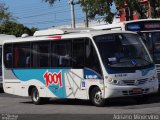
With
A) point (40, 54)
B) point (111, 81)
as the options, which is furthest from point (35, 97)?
point (111, 81)

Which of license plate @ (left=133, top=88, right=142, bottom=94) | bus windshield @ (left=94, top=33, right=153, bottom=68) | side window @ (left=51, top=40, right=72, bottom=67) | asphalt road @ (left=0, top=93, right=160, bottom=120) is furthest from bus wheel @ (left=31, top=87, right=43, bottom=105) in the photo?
license plate @ (left=133, top=88, right=142, bottom=94)

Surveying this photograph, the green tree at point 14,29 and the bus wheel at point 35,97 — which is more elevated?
the green tree at point 14,29

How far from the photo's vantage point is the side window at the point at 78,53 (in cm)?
1909

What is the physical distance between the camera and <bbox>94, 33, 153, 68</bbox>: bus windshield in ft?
59.9

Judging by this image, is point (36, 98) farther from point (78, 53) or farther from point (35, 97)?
point (78, 53)

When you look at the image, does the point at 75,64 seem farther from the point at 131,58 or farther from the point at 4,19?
the point at 4,19

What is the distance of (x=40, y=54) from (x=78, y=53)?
2477 mm

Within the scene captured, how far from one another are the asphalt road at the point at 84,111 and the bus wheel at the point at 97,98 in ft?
0.65

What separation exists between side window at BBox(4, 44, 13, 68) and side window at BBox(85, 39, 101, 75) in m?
5.20

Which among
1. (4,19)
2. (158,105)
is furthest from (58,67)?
(4,19)

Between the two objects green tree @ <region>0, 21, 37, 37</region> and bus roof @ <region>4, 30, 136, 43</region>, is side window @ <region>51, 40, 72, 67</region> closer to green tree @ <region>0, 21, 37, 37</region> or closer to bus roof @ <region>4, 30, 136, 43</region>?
bus roof @ <region>4, 30, 136, 43</region>

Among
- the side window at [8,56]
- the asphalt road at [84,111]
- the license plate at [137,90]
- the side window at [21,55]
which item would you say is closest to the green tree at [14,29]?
the side window at [8,56]

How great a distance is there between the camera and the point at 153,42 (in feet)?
71.6

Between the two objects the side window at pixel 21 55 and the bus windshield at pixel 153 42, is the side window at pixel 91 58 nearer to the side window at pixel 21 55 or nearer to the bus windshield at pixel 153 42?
the bus windshield at pixel 153 42
